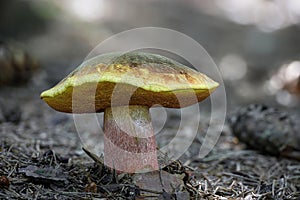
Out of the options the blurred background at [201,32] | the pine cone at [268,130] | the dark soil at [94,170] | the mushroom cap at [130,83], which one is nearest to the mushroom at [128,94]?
the mushroom cap at [130,83]

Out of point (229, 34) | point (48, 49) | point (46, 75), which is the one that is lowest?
point (46, 75)

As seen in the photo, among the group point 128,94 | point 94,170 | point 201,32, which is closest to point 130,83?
point 128,94

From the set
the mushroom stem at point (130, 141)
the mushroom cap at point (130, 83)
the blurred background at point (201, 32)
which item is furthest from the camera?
the blurred background at point (201, 32)

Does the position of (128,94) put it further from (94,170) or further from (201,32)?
(201,32)

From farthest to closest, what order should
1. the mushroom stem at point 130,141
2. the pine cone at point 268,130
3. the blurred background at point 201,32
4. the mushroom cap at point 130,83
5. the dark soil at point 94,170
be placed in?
the blurred background at point 201,32 → the pine cone at point 268,130 → the mushroom stem at point 130,141 → the dark soil at point 94,170 → the mushroom cap at point 130,83

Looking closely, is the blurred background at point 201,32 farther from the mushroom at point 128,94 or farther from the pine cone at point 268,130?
the mushroom at point 128,94

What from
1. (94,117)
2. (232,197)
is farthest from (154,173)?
(94,117)

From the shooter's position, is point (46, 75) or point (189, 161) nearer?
point (189, 161)

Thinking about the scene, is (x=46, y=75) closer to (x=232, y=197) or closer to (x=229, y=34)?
(x=232, y=197)
